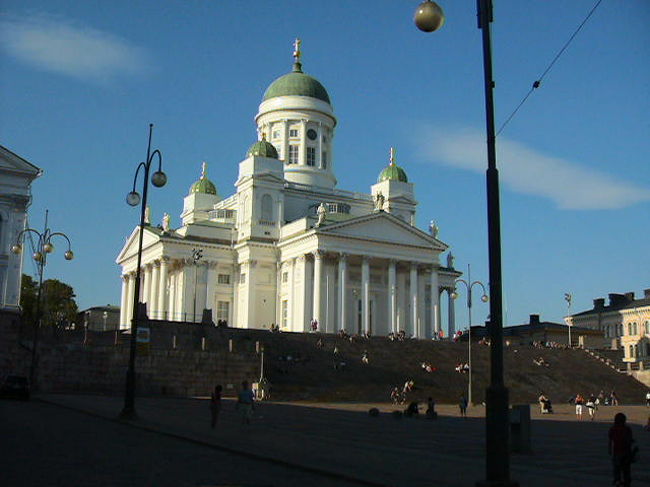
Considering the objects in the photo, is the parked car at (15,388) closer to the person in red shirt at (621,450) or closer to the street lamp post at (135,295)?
the street lamp post at (135,295)

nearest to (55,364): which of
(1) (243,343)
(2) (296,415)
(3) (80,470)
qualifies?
(1) (243,343)

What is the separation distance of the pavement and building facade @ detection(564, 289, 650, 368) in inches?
2475

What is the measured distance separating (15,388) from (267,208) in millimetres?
46904

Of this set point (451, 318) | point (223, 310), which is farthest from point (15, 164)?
point (451, 318)

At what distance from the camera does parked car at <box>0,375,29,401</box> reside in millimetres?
39656

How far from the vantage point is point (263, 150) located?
284ft

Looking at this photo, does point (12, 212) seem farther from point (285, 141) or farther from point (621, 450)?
point (621, 450)

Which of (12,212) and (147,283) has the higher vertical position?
(12,212)

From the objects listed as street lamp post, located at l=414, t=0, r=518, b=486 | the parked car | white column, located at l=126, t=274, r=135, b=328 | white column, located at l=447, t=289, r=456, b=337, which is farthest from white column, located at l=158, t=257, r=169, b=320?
street lamp post, located at l=414, t=0, r=518, b=486

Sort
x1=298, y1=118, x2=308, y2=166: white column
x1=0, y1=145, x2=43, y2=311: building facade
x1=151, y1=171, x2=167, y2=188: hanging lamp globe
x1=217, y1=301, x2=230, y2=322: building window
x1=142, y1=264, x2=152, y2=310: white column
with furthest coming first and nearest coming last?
x1=298, y1=118, x2=308, y2=166: white column
x1=142, y1=264, x2=152, y2=310: white column
x1=217, y1=301, x2=230, y2=322: building window
x1=0, y1=145, x2=43, y2=311: building facade
x1=151, y1=171, x2=167, y2=188: hanging lamp globe

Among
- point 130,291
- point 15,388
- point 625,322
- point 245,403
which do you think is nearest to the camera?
point 245,403

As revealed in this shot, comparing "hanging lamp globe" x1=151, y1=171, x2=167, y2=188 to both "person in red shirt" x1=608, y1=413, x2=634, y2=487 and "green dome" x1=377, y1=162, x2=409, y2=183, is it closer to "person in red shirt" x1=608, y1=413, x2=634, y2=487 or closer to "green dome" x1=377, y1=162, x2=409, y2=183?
"person in red shirt" x1=608, y1=413, x2=634, y2=487

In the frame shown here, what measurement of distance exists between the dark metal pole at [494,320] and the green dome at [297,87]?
82511 millimetres

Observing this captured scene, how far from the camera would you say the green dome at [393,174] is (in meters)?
96.8
